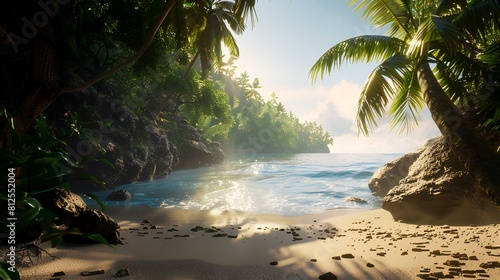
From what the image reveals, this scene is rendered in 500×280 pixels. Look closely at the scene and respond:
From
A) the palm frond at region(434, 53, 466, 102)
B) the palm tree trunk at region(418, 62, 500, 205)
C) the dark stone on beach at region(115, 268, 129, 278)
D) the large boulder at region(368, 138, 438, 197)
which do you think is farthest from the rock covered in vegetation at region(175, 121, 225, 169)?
the dark stone on beach at region(115, 268, 129, 278)

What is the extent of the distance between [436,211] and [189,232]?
5.72 metres

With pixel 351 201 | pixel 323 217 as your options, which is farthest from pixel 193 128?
pixel 323 217

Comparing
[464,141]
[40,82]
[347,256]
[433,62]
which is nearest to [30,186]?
[40,82]

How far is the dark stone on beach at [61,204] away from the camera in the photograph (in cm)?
506

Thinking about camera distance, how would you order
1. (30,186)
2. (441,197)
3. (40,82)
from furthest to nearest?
(441,197) → (40,82) → (30,186)

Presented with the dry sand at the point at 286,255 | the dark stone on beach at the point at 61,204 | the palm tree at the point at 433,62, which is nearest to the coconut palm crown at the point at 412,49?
the palm tree at the point at 433,62

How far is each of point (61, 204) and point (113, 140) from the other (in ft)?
43.3

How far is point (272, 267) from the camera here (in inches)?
134

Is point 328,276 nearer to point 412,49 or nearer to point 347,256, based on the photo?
point 347,256

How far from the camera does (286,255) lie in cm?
405

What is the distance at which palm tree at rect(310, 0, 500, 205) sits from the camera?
3.83m

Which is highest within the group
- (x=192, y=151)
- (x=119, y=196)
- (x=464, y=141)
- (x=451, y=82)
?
(x=192, y=151)

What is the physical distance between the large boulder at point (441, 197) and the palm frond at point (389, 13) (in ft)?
10.8

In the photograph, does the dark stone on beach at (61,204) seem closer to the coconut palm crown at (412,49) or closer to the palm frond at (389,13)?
the coconut palm crown at (412,49)
